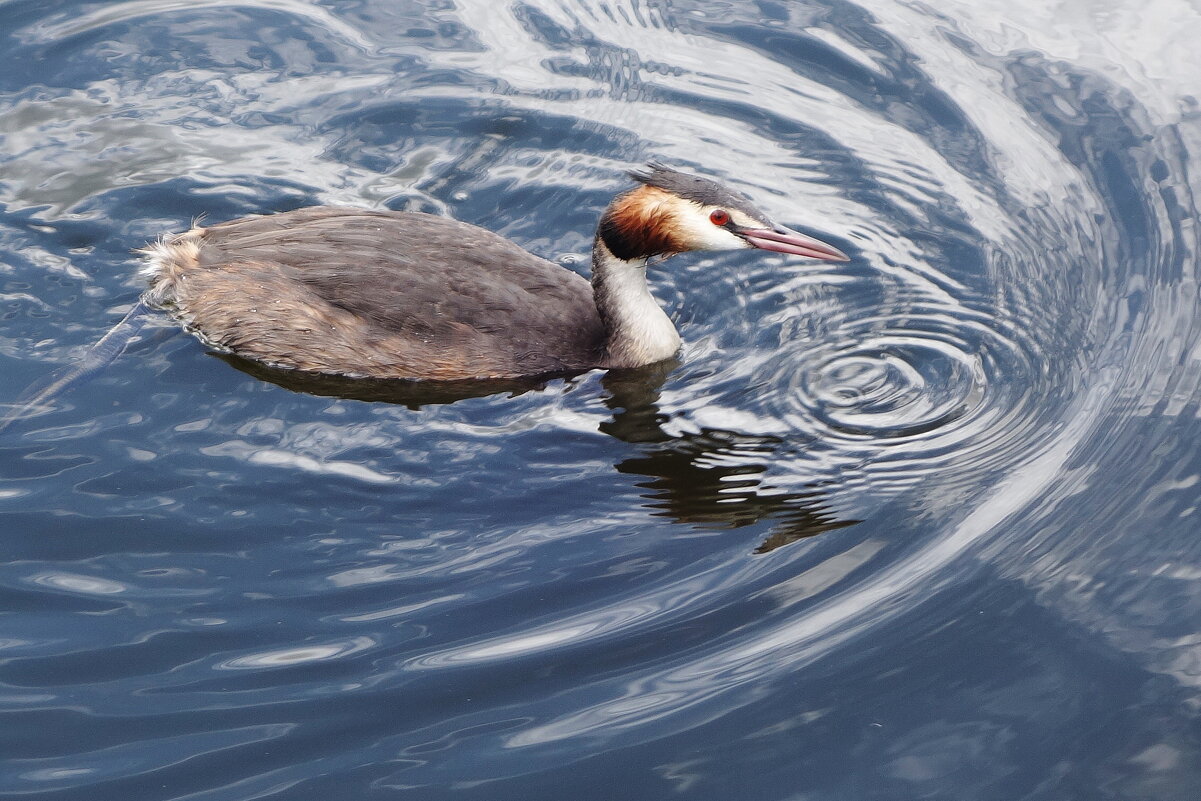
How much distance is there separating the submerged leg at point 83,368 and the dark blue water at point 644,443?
0.24 ft

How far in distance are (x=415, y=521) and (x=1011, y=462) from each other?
2376mm

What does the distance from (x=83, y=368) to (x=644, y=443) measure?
256 centimetres

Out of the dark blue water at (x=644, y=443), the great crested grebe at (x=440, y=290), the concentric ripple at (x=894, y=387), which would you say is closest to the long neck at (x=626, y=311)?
the great crested grebe at (x=440, y=290)

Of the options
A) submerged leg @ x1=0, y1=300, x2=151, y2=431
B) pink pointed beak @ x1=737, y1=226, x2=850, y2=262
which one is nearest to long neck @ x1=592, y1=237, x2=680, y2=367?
pink pointed beak @ x1=737, y1=226, x2=850, y2=262

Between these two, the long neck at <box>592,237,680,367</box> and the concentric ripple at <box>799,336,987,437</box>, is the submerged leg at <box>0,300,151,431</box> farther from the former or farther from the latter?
the concentric ripple at <box>799,336,987,437</box>

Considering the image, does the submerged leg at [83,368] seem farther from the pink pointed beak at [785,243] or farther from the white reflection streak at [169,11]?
the pink pointed beak at [785,243]

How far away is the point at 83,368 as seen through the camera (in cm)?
643

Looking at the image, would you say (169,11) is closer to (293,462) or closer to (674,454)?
(293,462)

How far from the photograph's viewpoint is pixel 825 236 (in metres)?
7.35

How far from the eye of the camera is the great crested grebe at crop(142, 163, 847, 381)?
636 cm

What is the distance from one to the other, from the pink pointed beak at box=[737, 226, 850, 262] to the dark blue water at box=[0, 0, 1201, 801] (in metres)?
0.58

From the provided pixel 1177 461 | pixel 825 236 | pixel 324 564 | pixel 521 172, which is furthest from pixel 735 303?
pixel 324 564

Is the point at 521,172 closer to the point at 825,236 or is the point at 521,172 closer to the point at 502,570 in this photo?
the point at 825,236

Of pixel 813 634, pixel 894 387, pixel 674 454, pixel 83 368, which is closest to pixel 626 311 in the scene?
pixel 674 454
